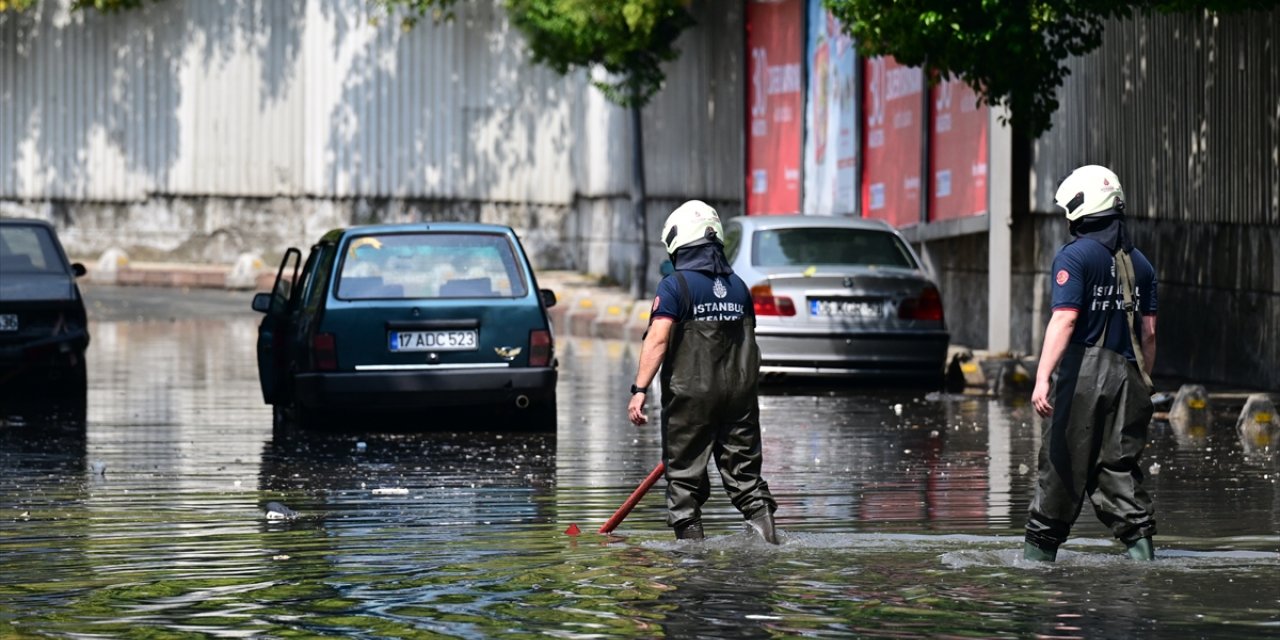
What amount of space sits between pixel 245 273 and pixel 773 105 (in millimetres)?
8717

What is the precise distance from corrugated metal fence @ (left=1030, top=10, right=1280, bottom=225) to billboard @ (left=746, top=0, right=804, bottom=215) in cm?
808

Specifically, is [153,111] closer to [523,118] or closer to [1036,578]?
[523,118]

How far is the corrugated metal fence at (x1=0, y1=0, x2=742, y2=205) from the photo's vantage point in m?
36.8

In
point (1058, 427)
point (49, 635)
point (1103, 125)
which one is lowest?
point (49, 635)

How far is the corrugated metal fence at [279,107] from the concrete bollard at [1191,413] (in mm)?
20378

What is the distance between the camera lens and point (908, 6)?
1691cm

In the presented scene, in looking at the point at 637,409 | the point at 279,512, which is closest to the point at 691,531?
the point at 637,409

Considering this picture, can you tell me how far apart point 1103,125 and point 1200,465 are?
7.62m

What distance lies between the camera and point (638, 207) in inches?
1243

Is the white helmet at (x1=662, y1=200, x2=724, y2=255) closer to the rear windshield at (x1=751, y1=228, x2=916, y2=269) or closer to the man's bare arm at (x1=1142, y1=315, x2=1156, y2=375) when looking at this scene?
the man's bare arm at (x1=1142, y1=315, x2=1156, y2=375)

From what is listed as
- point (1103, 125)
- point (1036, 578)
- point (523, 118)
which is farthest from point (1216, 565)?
Result: point (523, 118)

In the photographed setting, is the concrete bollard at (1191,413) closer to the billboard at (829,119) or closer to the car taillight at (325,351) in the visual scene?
the car taillight at (325,351)

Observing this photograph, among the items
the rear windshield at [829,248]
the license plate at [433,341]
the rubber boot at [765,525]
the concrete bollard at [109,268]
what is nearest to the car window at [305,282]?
the license plate at [433,341]

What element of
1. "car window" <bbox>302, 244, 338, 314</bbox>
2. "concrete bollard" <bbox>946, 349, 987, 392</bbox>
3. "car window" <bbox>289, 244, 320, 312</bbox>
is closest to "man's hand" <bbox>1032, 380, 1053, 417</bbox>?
"car window" <bbox>302, 244, 338, 314</bbox>
